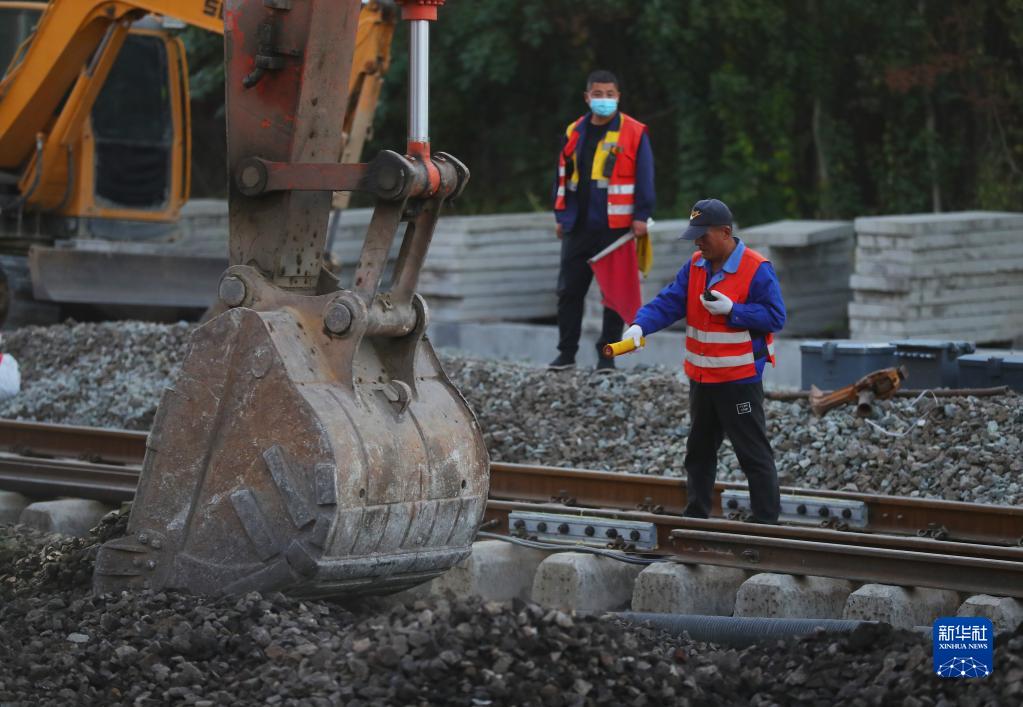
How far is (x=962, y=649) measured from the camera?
498 centimetres

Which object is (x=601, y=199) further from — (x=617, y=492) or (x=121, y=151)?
(x=121, y=151)

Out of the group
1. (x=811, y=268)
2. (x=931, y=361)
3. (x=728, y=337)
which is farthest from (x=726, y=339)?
(x=811, y=268)

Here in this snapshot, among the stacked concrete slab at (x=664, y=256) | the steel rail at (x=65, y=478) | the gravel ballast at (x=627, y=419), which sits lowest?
the steel rail at (x=65, y=478)

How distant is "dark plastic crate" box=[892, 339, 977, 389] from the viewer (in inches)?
403

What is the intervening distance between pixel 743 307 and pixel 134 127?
10.4 meters

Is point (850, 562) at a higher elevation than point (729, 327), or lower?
lower

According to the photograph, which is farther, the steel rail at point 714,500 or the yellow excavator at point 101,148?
the yellow excavator at point 101,148

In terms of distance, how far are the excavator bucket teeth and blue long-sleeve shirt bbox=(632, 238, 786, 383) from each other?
1623 mm

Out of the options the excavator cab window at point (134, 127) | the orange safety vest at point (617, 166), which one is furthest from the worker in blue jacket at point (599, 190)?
the excavator cab window at point (134, 127)

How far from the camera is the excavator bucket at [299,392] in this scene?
5.68 m

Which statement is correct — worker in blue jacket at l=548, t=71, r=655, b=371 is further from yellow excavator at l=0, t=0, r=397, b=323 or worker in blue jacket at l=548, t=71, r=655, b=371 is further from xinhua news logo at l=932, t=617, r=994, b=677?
xinhua news logo at l=932, t=617, r=994, b=677

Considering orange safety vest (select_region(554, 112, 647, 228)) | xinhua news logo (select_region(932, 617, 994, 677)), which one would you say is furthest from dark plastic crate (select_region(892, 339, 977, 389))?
xinhua news logo (select_region(932, 617, 994, 677))

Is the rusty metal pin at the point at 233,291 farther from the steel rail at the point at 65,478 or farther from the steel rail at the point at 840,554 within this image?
the steel rail at the point at 65,478

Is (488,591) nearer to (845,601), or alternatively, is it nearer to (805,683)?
(845,601)
